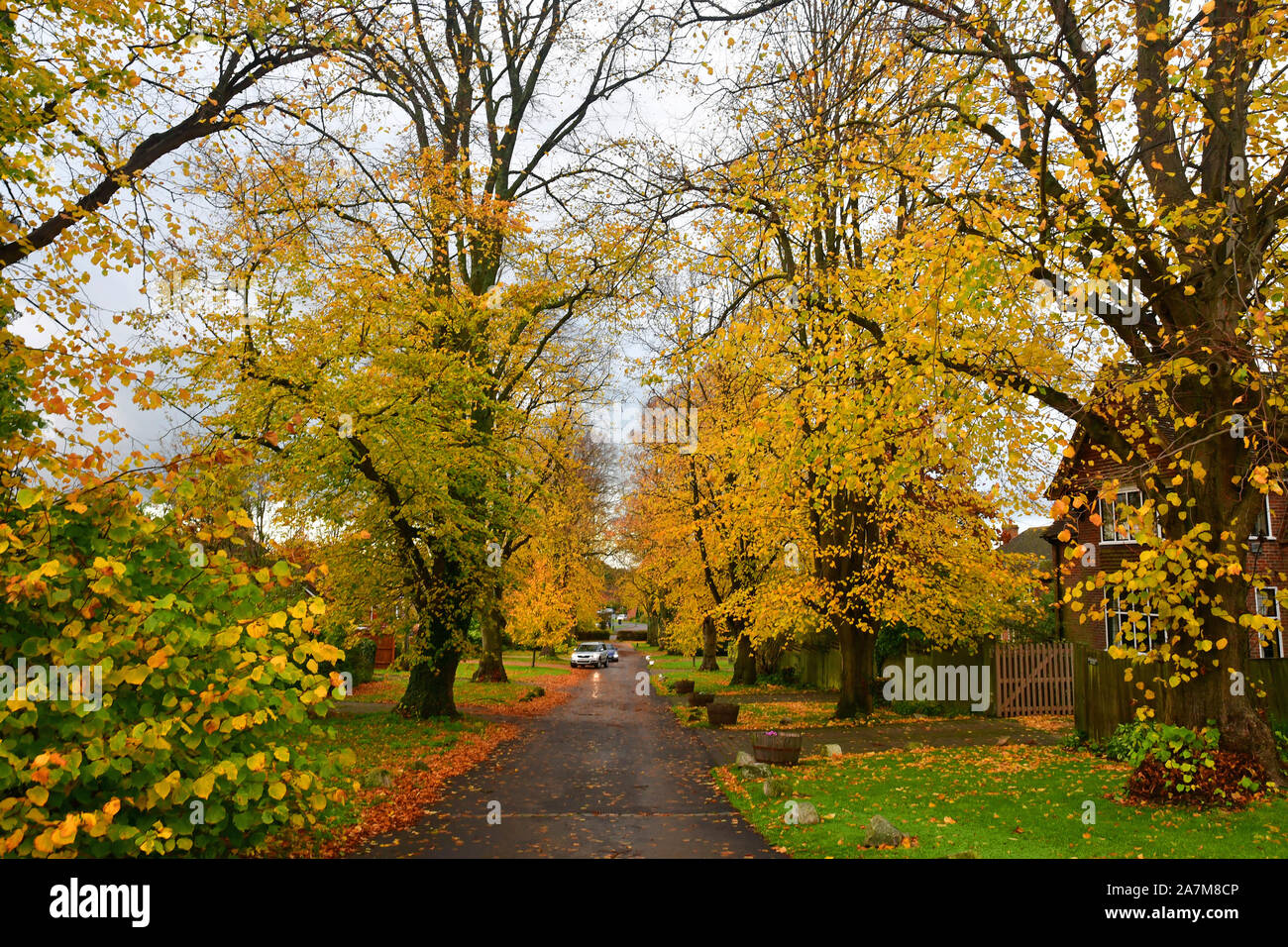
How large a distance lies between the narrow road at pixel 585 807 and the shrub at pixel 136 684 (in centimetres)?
331

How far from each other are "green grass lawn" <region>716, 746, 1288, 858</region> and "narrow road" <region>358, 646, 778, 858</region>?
65cm

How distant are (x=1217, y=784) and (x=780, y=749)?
6.15 meters

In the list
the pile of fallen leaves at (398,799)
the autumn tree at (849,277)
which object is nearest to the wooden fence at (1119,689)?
the autumn tree at (849,277)

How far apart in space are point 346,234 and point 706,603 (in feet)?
67.7

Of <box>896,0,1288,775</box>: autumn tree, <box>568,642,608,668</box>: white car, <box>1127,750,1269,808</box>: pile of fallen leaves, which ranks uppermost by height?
<box>896,0,1288,775</box>: autumn tree

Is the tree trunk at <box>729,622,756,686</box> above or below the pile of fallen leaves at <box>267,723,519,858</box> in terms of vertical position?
below

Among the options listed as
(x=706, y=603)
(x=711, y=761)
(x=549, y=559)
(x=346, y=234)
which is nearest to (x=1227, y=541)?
(x=711, y=761)

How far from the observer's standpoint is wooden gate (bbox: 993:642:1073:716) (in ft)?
69.9

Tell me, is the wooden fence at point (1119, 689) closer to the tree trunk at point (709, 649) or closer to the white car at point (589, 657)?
the tree trunk at point (709, 649)

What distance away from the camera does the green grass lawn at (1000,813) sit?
7910 mm

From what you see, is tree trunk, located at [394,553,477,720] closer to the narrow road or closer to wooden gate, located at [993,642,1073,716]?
the narrow road

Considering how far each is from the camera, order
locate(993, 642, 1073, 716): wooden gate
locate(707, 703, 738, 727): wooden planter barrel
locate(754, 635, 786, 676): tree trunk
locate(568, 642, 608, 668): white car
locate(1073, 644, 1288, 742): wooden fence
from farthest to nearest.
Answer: locate(568, 642, 608, 668): white car, locate(754, 635, 786, 676): tree trunk, locate(993, 642, 1073, 716): wooden gate, locate(707, 703, 738, 727): wooden planter barrel, locate(1073, 644, 1288, 742): wooden fence

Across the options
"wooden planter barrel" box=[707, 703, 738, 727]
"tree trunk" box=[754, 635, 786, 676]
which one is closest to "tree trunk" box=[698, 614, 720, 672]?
"tree trunk" box=[754, 635, 786, 676]
